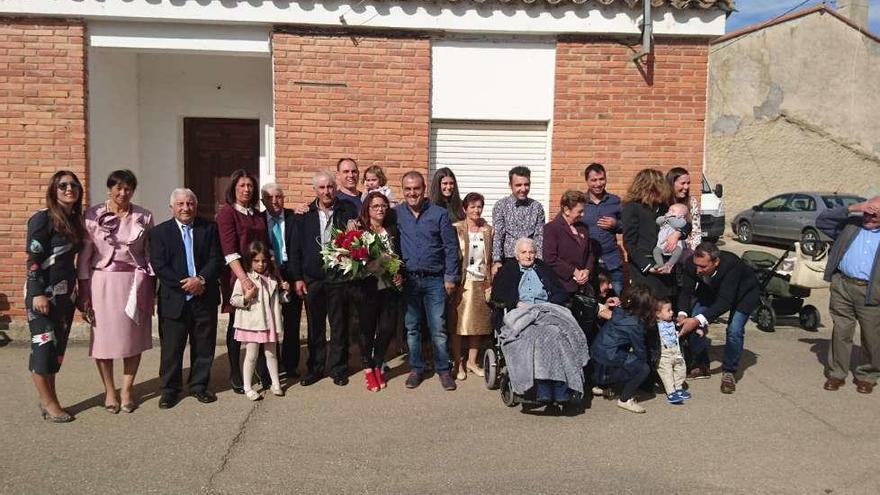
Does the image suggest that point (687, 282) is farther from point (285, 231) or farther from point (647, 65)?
point (285, 231)

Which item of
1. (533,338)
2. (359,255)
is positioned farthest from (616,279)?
(359,255)

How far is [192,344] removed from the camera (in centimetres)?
541

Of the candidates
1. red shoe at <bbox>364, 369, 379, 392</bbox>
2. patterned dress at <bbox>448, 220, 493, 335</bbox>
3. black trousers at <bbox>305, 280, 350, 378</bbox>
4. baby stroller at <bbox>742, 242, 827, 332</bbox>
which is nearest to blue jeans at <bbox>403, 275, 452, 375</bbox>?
patterned dress at <bbox>448, 220, 493, 335</bbox>

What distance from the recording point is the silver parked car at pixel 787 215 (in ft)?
58.6

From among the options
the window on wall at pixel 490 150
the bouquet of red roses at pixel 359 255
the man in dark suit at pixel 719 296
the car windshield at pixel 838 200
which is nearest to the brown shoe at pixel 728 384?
the man in dark suit at pixel 719 296

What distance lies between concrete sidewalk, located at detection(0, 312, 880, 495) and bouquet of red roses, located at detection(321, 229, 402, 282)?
1065 millimetres

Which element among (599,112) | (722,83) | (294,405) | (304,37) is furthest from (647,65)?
(722,83)

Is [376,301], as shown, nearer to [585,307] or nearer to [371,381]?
[371,381]

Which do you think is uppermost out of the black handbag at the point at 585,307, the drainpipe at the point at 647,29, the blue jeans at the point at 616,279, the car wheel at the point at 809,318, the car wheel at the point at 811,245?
the drainpipe at the point at 647,29

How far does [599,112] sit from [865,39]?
1932cm

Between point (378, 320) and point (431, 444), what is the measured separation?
5.07 ft

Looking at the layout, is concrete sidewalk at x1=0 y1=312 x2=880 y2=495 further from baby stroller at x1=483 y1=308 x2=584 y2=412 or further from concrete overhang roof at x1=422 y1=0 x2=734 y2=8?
concrete overhang roof at x1=422 y1=0 x2=734 y2=8

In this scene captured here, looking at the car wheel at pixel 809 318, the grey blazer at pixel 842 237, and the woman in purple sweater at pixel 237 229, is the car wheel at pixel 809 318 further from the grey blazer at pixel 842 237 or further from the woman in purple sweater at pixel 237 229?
the woman in purple sweater at pixel 237 229

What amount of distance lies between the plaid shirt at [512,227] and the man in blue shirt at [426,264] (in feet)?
1.60
